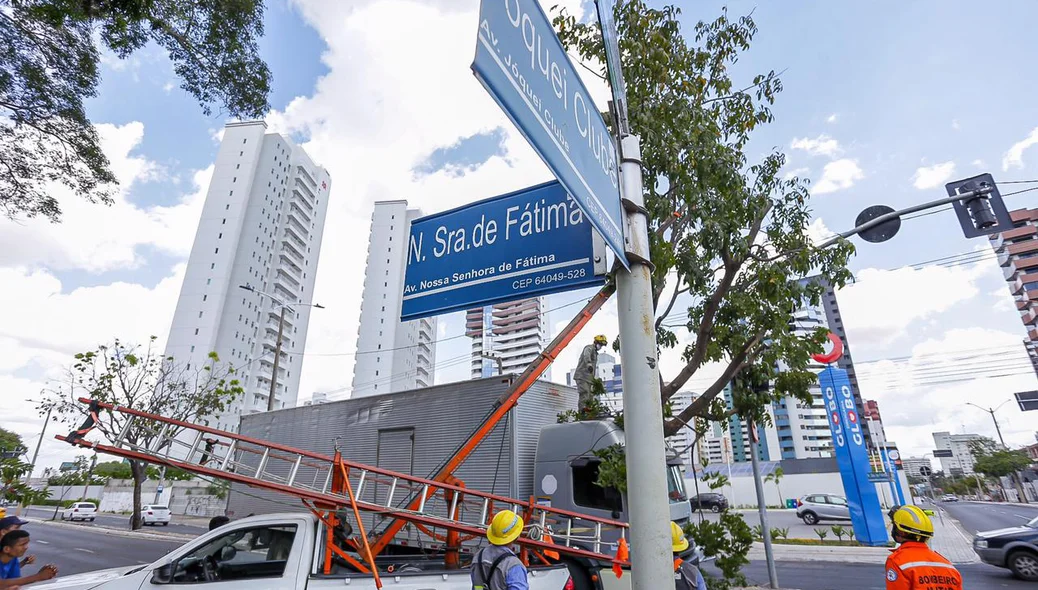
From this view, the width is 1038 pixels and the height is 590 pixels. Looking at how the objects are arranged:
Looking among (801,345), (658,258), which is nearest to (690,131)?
(658,258)

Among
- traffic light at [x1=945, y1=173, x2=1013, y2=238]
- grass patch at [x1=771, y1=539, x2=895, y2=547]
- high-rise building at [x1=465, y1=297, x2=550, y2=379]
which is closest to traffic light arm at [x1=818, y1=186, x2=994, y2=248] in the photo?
traffic light at [x1=945, y1=173, x2=1013, y2=238]

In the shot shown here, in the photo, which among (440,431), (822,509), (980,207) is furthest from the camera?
(822,509)

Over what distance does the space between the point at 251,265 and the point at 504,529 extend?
6859 centimetres

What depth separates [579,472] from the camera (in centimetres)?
760

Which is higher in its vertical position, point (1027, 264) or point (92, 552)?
point (1027, 264)

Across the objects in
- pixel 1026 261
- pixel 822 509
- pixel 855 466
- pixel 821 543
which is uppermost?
pixel 1026 261

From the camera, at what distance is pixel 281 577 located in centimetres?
446

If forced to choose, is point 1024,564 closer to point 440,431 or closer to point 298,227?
point 440,431

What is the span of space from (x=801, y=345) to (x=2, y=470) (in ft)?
90.9

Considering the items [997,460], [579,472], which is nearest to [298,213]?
[579,472]

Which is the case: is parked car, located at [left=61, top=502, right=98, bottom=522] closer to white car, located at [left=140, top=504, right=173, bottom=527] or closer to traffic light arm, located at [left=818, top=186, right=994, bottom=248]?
white car, located at [left=140, top=504, right=173, bottom=527]

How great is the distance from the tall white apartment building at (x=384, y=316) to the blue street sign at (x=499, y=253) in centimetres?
7338

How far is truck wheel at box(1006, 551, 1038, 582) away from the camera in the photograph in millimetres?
10711

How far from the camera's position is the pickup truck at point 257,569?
446 cm
